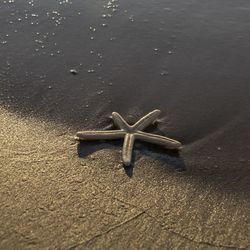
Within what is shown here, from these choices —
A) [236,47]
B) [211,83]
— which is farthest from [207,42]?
[211,83]

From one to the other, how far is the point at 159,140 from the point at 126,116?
0.65 m

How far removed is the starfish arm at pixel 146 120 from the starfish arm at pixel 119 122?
0.26 feet

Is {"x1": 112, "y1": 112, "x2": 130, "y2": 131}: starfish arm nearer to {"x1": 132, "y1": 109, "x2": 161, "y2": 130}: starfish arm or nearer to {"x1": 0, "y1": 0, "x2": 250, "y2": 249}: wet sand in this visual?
{"x1": 132, "y1": 109, "x2": 161, "y2": 130}: starfish arm

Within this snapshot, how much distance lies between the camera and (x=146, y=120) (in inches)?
173

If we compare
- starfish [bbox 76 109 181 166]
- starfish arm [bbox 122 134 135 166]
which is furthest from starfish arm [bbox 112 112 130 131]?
starfish arm [bbox 122 134 135 166]

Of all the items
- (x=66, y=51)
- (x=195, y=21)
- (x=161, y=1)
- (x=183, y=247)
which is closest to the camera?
(x=183, y=247)

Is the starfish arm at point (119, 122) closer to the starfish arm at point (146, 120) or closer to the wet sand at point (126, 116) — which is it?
the starfish arm at point (146, 120)

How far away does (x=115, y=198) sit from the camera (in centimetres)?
371

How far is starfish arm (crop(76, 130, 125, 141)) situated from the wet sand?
0.27 feet

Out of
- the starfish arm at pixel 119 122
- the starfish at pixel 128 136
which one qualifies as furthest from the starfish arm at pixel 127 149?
the starfish arm at pixel 119 122

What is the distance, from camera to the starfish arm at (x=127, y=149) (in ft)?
13.0

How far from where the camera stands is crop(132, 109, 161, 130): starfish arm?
430cm

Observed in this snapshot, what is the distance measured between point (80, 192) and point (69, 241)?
1.69 ft

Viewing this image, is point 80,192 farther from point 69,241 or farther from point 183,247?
point 183,247
